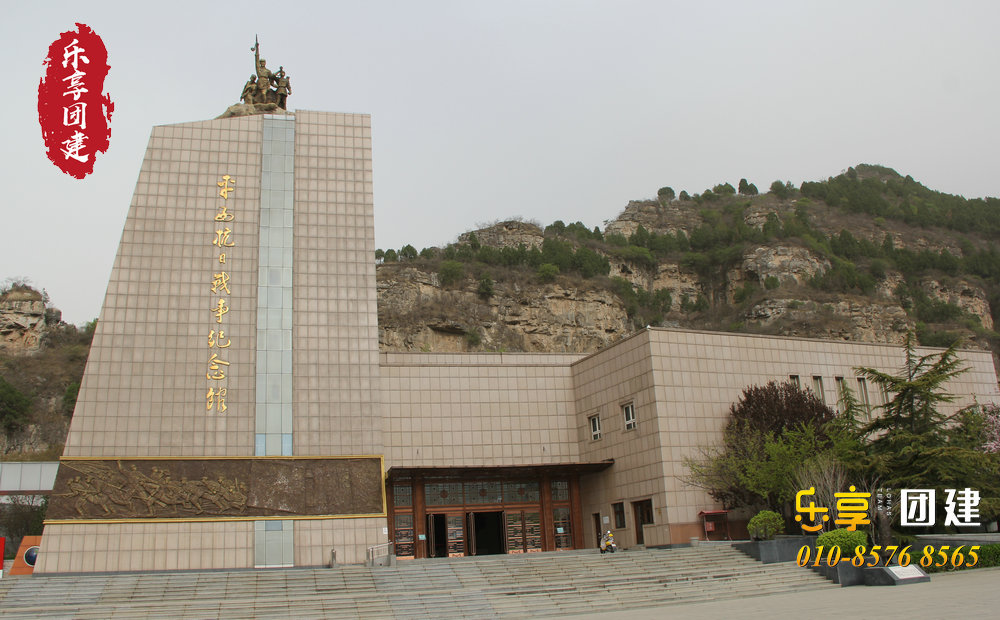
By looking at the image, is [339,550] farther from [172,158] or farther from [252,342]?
[172,158]

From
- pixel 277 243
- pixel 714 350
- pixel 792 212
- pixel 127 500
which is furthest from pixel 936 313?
pixel 127 500

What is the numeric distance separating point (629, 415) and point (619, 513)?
3510 millimetres

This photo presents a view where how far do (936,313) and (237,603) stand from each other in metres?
68.9

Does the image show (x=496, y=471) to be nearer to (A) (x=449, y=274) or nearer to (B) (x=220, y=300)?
(B) (x=220, y=300)

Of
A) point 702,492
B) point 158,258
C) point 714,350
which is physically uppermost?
point 158,258

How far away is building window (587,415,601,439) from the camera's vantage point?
101 feet

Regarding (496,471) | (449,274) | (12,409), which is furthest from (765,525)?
(12,409)

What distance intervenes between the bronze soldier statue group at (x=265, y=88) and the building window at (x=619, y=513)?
1927cm

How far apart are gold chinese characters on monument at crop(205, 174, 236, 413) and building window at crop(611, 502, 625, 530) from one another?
13755 millimetres

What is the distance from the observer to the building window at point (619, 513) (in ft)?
94.7

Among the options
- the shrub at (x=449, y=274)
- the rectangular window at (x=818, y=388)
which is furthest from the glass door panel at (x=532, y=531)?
the shrub at (x=449, y=274)

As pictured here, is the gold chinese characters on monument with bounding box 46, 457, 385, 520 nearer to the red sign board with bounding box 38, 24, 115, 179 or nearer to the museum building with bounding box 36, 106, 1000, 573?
the museum building with bounding box 36, 106, 1000, 573

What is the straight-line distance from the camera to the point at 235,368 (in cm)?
2647

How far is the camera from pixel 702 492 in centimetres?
2689
